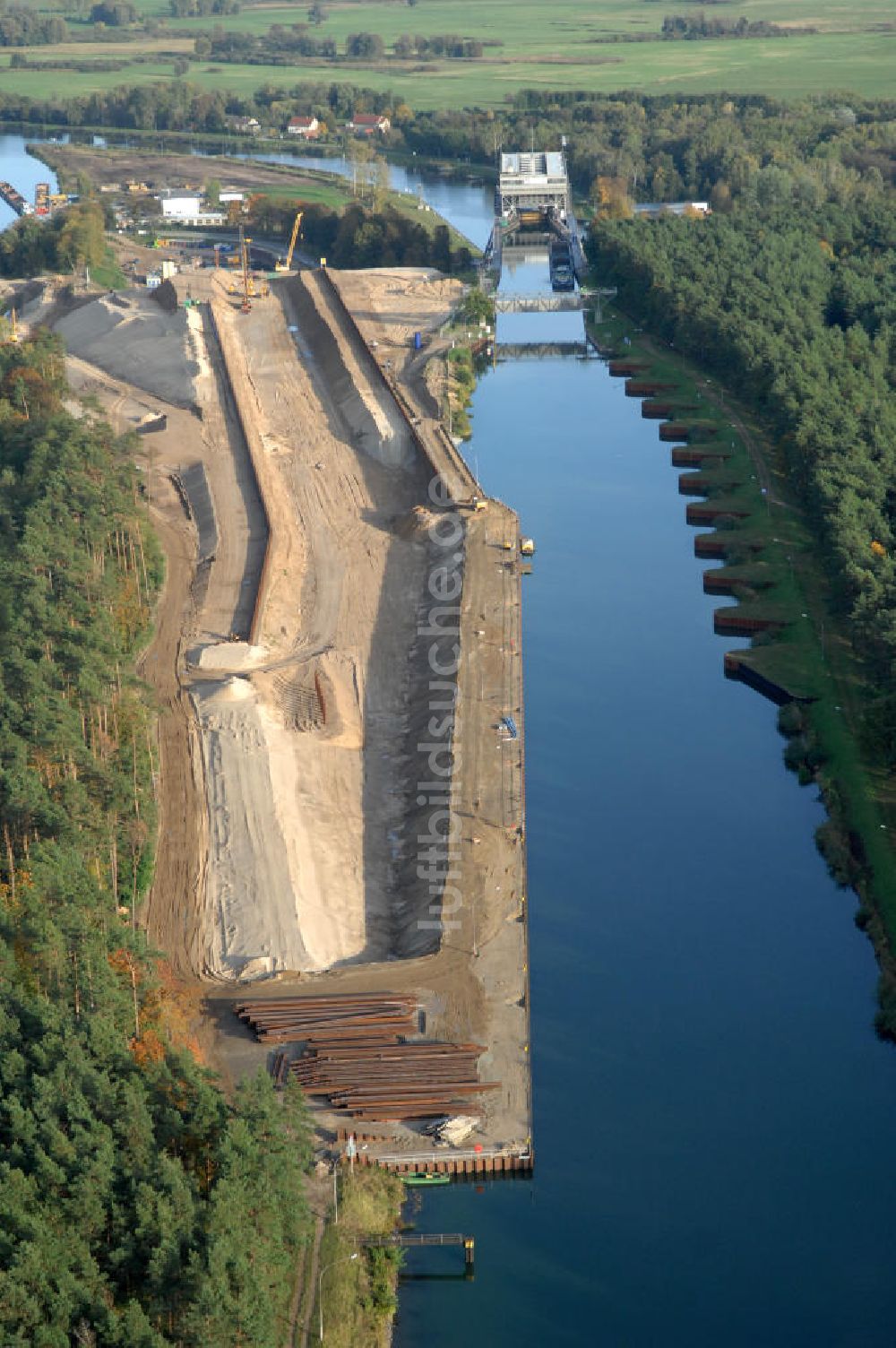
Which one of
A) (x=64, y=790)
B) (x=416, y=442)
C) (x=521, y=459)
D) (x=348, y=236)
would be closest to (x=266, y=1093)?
(x=64, y=790)

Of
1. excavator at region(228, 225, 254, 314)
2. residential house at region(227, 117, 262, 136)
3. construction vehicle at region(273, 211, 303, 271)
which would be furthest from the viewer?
residential house at region(227, 117, 262, 136)

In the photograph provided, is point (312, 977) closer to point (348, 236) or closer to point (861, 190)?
point (348, 236)

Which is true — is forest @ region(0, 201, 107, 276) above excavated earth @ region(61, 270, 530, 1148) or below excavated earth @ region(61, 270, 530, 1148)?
above

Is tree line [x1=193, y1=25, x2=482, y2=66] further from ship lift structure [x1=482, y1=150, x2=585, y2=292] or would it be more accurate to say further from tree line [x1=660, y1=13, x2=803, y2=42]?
ship lift structure [x1=482, y1=150, x2=585, y2=292]

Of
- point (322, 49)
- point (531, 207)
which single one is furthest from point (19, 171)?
point (322, 49)

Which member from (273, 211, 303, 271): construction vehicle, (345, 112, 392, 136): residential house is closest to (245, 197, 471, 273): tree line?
(273, 211, 303, 271): construction vehicle

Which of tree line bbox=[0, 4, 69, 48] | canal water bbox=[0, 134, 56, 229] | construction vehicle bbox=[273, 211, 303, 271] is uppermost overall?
tree line bbox=[0, 4, 69, 48]
